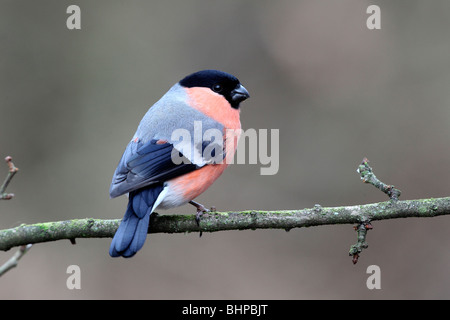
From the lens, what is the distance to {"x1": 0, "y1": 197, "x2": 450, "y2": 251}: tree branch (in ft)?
10.2

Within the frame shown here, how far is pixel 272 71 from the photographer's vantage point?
711cm

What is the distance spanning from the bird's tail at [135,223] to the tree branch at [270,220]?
0.13 m

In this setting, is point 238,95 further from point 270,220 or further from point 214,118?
point 270,220

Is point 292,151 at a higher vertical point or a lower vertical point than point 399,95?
lower

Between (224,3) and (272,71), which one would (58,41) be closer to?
(224,3)

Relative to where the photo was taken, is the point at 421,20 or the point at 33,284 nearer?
the point at 33,284

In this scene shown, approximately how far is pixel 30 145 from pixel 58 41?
1.43m

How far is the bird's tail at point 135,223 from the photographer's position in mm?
3010

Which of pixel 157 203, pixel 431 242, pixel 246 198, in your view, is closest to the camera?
pixel 157 203

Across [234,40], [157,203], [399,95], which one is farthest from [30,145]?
[399,95]

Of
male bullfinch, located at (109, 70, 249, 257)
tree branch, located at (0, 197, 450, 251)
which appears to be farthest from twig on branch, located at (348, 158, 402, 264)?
male bullfinch, located at (109, 70, 249, 257)
